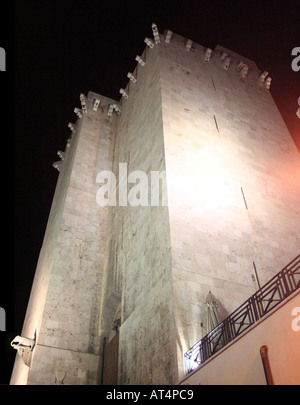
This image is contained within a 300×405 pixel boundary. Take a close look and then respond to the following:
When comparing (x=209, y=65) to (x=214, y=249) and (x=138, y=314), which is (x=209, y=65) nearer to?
(x=214, y=249)

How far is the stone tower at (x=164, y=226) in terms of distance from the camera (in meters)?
11.9

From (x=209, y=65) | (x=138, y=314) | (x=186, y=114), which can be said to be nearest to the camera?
(x=138, y=314)

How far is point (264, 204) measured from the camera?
52.2 ft

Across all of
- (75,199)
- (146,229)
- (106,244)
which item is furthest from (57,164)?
(146,229)

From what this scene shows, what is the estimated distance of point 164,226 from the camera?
42.4 feet

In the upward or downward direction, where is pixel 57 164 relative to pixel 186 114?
downward

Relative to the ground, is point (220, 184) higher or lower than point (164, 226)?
higher

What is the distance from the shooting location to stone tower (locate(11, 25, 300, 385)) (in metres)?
11.9

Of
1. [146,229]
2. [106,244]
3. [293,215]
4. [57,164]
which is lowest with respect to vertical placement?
[57,164]

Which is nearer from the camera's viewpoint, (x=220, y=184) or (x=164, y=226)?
(x=164, y=226)

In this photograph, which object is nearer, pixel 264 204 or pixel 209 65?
pixel 264 204

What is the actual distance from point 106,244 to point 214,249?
271 inches

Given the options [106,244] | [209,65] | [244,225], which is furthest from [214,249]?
[209,65]

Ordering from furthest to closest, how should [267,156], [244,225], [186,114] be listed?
1. [267,156]
2. [186,114]
3. [244,225]
